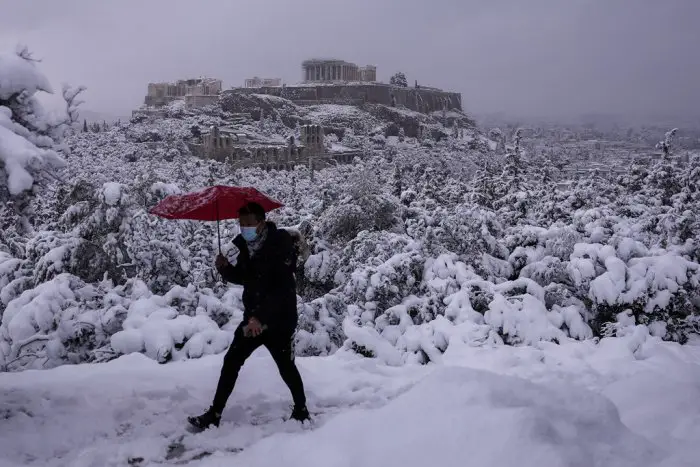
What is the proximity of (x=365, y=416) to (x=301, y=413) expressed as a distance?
1.72 feet

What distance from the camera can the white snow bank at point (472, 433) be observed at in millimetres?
2932

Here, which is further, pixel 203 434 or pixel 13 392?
pixel 13 392

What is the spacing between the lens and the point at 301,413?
13.2 ft

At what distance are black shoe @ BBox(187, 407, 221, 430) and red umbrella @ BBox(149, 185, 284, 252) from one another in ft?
4.44

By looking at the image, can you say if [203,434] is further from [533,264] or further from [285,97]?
[285,97]

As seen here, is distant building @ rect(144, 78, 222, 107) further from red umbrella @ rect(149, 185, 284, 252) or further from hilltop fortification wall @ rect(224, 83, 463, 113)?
red umbrella @ rect(149, 185, 284, 252)

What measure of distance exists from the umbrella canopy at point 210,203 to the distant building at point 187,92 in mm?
93894

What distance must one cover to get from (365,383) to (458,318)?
65.8 inches

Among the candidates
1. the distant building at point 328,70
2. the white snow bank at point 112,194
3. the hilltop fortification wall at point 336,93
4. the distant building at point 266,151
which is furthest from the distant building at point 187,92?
the white snow bank at point 112,194

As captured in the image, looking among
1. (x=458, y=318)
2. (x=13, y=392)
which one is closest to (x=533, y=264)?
(x=458, y=318)

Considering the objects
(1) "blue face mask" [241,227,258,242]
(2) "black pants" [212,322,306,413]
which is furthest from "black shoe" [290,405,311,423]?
(1) "blue face mask" [241,227,258,242]

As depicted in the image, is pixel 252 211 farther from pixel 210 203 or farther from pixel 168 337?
pixel 168 337

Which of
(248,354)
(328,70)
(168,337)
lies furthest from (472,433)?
(328,70)

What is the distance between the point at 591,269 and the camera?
259 inches
